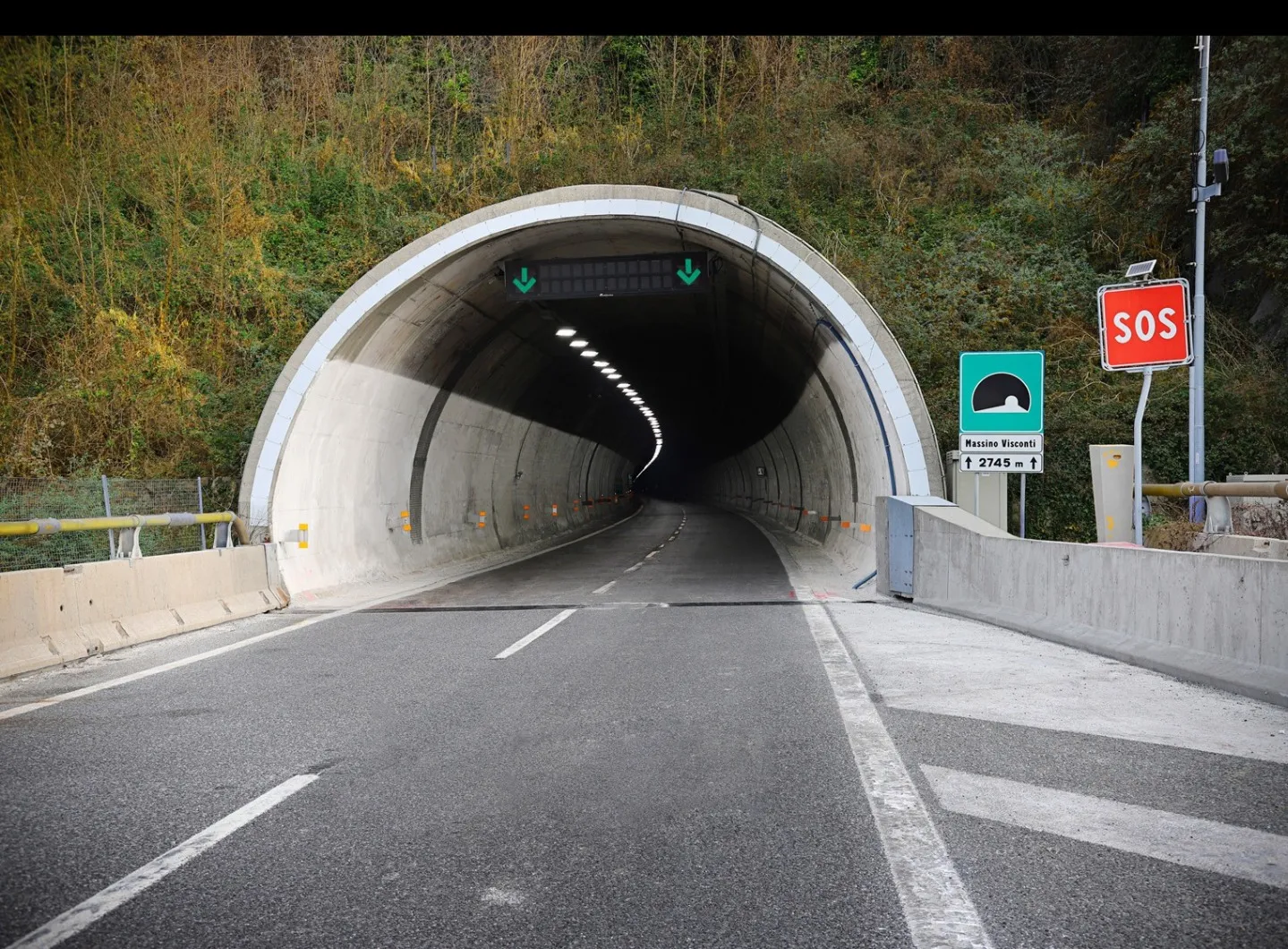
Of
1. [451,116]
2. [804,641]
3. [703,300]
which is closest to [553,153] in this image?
[451,116]

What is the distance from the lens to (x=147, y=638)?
10.5 meters

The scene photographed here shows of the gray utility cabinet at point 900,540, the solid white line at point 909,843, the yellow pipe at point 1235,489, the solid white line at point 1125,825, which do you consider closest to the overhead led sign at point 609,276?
the gray utility cabinet at point 900,540

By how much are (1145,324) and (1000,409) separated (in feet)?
6.51

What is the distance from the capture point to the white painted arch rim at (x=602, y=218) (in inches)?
569

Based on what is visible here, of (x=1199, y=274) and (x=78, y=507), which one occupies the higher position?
(x=1199, y=274)

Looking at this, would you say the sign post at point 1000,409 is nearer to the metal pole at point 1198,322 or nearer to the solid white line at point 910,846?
the metal pole at point 1198,322

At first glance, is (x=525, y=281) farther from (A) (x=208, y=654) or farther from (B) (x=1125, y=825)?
(B) (x=1125, y=825)

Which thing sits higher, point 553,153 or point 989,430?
point 553,153

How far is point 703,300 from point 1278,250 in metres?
11.7

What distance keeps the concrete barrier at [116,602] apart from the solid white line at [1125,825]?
777cm

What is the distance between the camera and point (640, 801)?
4852mm

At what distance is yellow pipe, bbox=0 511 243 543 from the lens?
9.50 meters

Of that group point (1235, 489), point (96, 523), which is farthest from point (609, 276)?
point (1235, 489)
